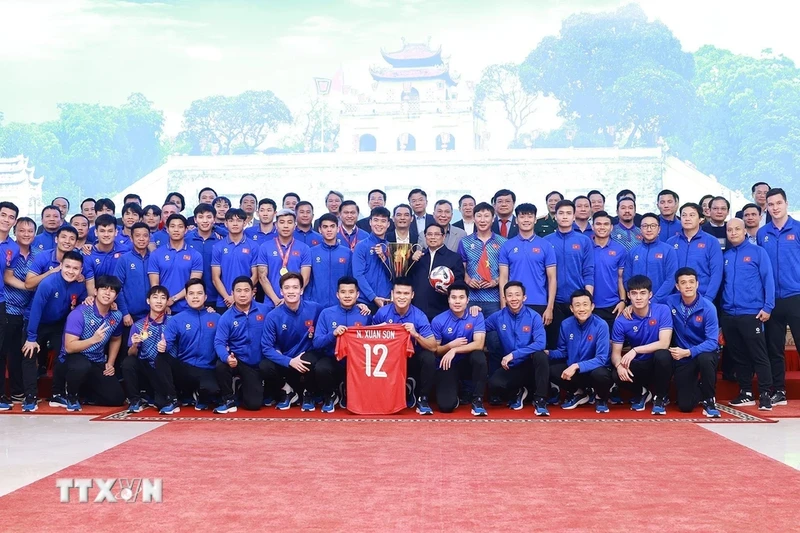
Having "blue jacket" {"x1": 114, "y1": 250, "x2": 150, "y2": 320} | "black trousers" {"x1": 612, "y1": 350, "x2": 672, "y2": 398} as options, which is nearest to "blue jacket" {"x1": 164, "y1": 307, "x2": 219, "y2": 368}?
"blue jacket" {"x1": 114, "y1": 250, "x2": 150, "y2": 320}

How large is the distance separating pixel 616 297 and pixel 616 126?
34879mm

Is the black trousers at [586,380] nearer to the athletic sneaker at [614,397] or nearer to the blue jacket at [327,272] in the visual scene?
the athletic sneaker at [614,397]

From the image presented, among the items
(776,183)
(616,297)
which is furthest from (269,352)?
(776,183)

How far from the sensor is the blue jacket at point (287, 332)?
7039 mm

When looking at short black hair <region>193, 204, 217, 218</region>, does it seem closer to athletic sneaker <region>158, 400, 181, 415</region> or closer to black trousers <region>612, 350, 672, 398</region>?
athletic sneaker <region>158, 400, 181, 415</region>

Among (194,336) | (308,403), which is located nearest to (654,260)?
(308,403)

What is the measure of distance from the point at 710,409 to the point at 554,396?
1261mm

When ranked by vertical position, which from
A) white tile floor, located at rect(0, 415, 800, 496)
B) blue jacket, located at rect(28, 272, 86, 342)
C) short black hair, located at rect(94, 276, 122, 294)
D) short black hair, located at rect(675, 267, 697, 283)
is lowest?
white tile floor, located at rect(0, 415, 800, 496)

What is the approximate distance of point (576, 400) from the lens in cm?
723

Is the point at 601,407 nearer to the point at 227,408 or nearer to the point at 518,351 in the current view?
the point at 518,351

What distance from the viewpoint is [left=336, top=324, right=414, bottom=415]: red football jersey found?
6.88m

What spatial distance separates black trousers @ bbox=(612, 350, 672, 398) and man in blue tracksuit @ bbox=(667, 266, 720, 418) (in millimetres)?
100

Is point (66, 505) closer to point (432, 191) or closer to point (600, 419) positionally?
point (600, 419)

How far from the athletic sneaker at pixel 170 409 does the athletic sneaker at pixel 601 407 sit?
3.36 m
